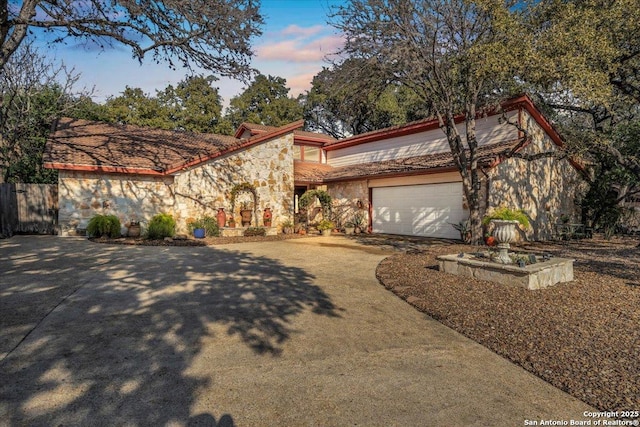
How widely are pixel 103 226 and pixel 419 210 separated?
1228cm

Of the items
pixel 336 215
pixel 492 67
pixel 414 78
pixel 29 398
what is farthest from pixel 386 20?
pixel 29 398

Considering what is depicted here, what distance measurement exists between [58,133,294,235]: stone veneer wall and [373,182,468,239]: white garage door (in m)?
4.39

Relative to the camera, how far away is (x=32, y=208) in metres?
14.2

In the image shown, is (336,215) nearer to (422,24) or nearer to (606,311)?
(422,24)

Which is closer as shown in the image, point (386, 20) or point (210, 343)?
point (210, 343)

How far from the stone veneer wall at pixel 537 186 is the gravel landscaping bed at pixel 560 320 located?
511 cm

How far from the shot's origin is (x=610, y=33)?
9.15m

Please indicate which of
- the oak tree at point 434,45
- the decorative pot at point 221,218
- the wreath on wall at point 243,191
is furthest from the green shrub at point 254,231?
the oak tree at point 434,45

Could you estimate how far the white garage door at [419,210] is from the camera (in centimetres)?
1370

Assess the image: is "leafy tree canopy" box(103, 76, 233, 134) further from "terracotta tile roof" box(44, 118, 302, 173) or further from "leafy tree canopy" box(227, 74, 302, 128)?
"terracotta tile roof" box(44, 118, 302, 173)

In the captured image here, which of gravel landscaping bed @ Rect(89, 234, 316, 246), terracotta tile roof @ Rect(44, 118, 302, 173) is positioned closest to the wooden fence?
terracotta tile roof @ Rect(44, 118, 302, 173)

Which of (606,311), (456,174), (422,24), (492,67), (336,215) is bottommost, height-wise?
(606,311)

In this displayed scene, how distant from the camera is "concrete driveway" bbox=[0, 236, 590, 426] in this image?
2639mm

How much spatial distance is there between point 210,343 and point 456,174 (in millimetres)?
11899
